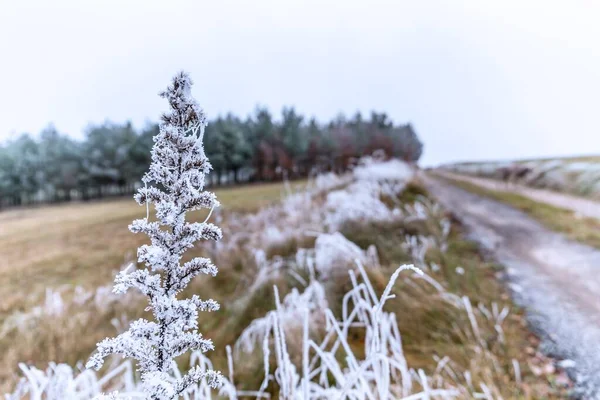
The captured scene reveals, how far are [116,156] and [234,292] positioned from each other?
65cm

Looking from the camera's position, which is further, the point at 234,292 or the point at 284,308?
the point at 234,292

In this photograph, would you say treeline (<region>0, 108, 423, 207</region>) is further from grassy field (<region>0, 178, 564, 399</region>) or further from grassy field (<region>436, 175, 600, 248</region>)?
grassy field (<region>436, 175, 600, 248</region>)

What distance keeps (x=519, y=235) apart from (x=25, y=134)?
6.70 feet

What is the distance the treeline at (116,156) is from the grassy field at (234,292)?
68 mm

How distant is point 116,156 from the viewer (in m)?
1.34

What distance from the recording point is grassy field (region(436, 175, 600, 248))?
1.55 meters

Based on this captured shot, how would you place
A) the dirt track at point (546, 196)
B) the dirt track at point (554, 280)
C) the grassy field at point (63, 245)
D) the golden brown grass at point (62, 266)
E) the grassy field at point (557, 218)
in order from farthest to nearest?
the dirt track at point (546, 196) < the grassy field at point (557, 218) < the grassy field at point (63, 245) < the golden brown grass at point (62, 266) < the dirt track at point (554, 280)

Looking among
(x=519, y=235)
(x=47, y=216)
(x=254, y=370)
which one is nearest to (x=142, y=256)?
(x=254, y=370)

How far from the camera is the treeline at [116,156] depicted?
1271 millimetres

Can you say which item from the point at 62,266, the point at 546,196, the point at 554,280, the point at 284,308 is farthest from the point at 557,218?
the point at 62,266

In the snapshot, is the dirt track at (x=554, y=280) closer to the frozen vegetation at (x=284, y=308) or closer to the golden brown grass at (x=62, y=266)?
the frozen vegetation at (x=284, y=308)

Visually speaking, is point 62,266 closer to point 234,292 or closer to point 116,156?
point 116,156

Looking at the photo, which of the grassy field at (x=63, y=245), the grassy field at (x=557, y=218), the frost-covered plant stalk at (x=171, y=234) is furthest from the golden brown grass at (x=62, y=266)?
the grassy field at (x=557, y=218)

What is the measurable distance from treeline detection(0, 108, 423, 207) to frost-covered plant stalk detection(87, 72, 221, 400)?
84 cm
